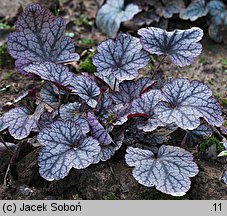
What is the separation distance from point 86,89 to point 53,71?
7.7 inches

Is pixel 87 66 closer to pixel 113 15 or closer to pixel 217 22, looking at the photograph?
pixel 113 15

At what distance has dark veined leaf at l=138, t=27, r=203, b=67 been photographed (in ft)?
8.45

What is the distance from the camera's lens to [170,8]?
3.75 m

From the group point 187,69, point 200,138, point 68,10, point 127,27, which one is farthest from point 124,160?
point 68,10

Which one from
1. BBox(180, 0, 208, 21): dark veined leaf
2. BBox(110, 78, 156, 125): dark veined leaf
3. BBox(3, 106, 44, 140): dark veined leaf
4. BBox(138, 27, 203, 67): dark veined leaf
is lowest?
BBox(180, 0, 208, 21): dark veined leaf

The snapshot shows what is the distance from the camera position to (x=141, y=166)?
2291 mm

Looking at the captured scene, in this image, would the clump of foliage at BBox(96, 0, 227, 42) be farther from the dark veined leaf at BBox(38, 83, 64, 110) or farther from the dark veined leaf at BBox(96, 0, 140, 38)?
the dark veined leaf at BBox(38, 83, 64, 110)

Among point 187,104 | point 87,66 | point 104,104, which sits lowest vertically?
point 87,66

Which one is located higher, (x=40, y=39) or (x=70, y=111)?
(x=40, y=39)

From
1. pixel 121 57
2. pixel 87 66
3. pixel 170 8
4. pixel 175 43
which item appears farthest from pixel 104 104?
pixel 170 8

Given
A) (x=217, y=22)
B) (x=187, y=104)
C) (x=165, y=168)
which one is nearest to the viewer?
(x=165, y=168)

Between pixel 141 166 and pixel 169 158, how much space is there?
0.16 meters

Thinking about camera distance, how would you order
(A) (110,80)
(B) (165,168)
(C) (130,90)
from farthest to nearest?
(A) (110,80) → (C) (130,90) → (B) (165,168)

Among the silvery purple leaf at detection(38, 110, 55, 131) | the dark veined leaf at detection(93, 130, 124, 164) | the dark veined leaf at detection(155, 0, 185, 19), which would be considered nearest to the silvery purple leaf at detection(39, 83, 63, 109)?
the silvery purple leaf at detection(38, 110, 55, 131)
